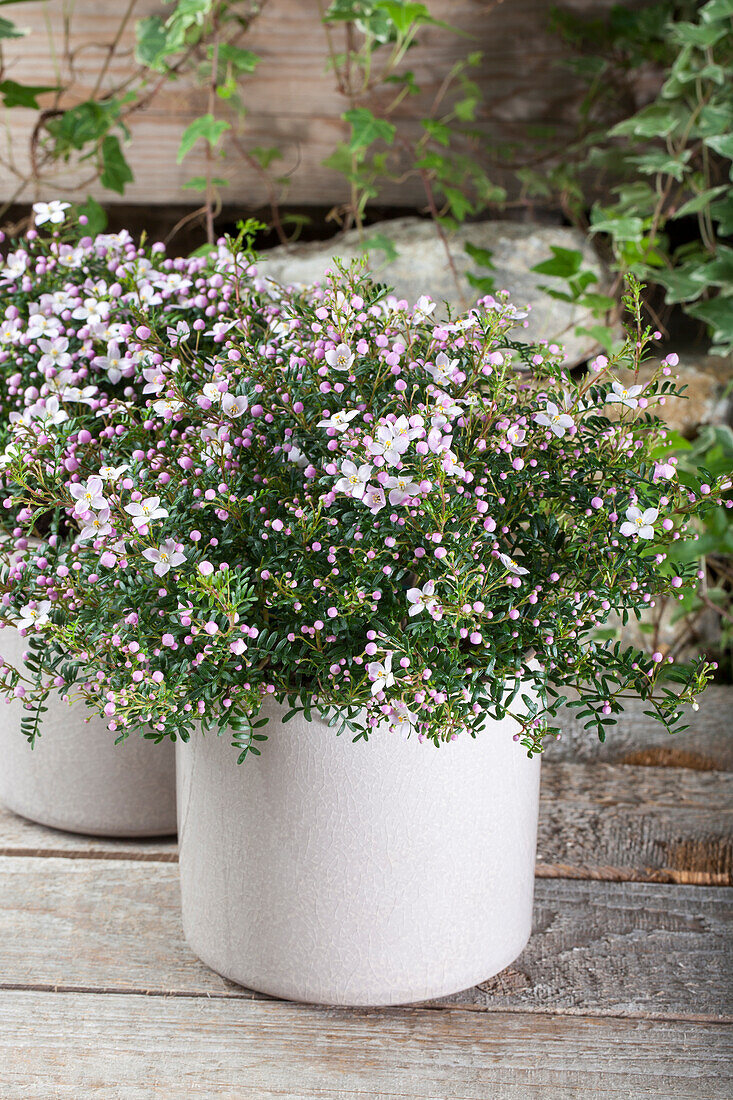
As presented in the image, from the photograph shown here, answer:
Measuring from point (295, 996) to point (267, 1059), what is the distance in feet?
→ 0.13

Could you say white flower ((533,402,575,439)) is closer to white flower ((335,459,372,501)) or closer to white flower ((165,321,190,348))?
white flower ((335,459,372,501))

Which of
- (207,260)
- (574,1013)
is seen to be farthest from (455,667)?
(207,260)

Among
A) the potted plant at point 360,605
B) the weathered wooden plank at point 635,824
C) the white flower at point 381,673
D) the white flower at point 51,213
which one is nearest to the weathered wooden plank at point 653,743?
the weathered wooden plank at point 635,824

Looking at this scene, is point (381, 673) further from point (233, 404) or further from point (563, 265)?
point (563, 265)

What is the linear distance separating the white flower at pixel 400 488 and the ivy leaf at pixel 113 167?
0.76 m

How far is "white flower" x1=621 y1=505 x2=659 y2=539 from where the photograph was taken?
472mm

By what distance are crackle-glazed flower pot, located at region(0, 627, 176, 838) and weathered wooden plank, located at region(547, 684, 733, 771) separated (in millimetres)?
335

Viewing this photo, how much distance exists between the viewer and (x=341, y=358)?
1.60 ft

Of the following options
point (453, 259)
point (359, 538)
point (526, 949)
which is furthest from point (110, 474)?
point (453, 259)

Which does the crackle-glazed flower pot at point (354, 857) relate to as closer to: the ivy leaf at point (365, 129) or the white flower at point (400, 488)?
the white flower at point (400, 488)

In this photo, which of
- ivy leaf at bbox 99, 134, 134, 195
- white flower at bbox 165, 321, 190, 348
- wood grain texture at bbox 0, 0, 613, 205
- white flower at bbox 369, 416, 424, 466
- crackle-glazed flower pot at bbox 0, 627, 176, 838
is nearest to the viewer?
white flower at bbox 369, 416, 424, 466

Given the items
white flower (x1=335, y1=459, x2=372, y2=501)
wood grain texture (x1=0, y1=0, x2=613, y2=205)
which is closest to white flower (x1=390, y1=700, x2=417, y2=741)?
white flower (x1=335, y1=459, x2=372, y2=501)

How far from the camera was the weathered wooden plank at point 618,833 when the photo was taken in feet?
2.24

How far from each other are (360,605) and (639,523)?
138 mm
